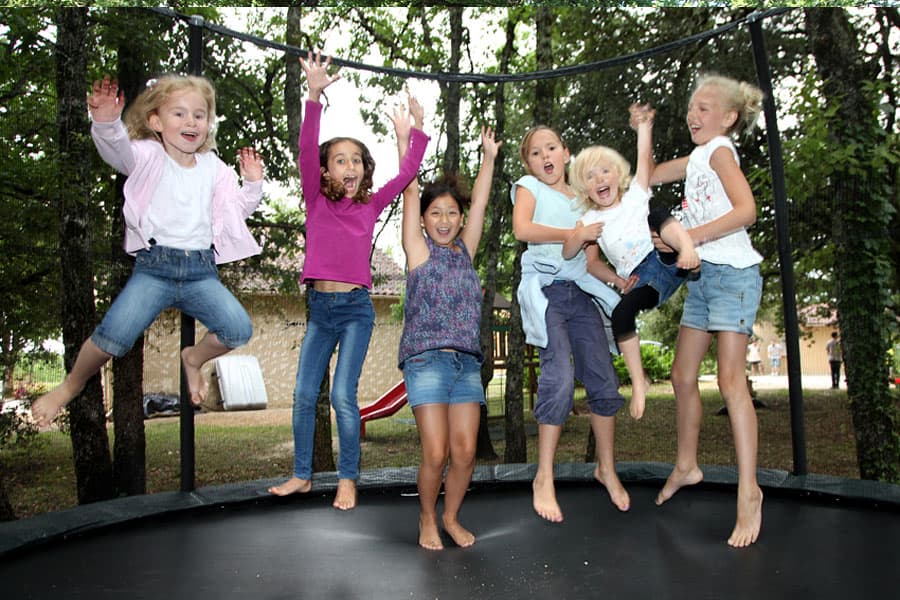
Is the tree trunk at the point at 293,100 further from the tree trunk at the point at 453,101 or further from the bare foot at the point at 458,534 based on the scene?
the bare foot at the point at 458,534

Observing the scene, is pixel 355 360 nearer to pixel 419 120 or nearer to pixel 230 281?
pixel 419 120

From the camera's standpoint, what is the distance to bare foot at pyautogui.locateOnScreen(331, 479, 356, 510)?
8.40 feet

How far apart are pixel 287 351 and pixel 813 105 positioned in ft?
11.7

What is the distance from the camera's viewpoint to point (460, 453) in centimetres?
213

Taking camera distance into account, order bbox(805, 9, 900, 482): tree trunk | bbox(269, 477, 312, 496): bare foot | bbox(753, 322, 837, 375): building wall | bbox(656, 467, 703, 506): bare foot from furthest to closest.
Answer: bbox(753, 322, 837, 375): building wall → bbox(805, 9, 900, 482): tree trunk → bbox(269, 477, 312, 496): bare foot → bbox(656, 467, 703, 506): bare foot

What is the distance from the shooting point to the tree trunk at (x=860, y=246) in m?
4.54

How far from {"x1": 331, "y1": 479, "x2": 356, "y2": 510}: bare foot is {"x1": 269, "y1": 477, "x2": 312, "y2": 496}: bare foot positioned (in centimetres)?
18

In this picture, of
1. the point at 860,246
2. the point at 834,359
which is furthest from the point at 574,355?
the point at 834,359

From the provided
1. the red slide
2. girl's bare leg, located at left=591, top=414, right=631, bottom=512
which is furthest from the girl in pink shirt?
the red slide

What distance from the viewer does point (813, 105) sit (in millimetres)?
4551

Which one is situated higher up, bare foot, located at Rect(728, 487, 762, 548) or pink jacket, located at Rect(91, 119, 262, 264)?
pink jacket, located at Rect(91, 119, 262, 264)

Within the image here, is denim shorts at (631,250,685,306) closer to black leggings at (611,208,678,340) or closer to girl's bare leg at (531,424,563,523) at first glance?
black leggings at (611,208,678,340)

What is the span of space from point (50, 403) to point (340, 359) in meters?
0.85

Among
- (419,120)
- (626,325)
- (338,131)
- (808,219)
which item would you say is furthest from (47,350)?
(808,219)
